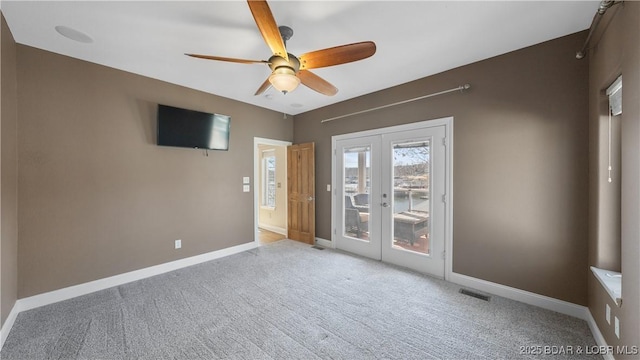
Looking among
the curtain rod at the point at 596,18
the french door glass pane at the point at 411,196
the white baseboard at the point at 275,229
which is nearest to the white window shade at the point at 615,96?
the curtain rod at the point at 596,18

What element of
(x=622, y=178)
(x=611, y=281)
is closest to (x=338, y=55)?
(x=622, y=178)

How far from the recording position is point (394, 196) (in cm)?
369

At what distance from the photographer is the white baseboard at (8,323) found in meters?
1.96

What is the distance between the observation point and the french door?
3.23m

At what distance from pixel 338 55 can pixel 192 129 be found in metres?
2.64

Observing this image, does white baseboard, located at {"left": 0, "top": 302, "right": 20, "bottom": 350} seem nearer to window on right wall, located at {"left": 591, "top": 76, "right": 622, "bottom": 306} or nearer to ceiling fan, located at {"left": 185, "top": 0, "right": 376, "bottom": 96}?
ceiling fan, located at {"left": 185, "top": 0, "right": 376, "bottom": 96}

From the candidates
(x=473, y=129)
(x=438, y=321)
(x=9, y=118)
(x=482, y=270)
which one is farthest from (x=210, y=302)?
(x=473, y=129)

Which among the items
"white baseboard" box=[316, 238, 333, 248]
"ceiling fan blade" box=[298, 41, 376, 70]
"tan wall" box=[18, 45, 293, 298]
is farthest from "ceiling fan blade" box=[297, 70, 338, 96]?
"white baseboard" box=[316, 238, 333, 248]

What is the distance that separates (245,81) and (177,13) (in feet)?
4.63

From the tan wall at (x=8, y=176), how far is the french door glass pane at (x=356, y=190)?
12.9 feet

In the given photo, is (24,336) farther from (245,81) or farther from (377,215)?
(377,215)

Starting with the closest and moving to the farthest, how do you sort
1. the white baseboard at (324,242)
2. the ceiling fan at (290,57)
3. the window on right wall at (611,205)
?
the ceiling fan at (290,57), the window on right wall at (611,205), the white baseboard at (324,242)

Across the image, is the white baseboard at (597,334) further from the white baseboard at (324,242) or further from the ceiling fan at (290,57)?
the white baseboard at (324,242)

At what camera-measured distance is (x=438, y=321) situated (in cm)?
226
